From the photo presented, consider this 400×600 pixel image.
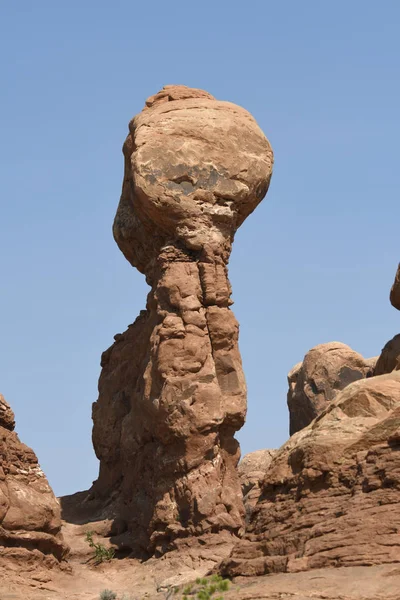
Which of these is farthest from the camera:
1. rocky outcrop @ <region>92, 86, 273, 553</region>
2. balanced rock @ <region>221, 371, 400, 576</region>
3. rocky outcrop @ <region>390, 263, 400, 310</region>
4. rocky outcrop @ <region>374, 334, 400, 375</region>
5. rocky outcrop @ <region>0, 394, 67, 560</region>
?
rocky outcrop @ <region>92, 86, 273, 553</region>

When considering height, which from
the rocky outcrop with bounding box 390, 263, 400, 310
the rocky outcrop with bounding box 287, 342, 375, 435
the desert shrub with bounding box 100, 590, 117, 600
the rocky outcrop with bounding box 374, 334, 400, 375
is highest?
the rocky outcrop with bounding box 287, 342, 375, 435

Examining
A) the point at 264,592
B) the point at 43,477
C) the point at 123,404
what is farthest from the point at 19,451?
the point at 264,592

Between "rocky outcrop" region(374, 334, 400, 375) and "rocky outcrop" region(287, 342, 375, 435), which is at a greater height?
"rocky outcrop" region(287, 342, 375, 435)

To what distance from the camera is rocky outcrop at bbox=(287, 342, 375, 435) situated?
4350 centimetres

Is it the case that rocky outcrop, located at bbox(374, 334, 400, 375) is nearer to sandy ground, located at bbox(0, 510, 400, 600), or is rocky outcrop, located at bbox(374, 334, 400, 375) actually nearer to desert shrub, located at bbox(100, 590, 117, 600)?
sandy ground, located at bbox(0, 510, 400, 600)

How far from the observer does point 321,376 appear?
4419cm

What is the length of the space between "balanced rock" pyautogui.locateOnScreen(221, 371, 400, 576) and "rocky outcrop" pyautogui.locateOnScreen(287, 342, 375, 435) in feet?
73.2

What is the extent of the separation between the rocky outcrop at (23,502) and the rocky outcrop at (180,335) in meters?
3.29

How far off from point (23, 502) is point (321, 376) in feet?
59.6

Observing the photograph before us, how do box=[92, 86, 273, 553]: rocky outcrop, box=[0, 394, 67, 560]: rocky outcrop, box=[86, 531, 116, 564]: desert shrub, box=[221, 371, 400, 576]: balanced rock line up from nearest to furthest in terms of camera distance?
box=[221, 371, 400, 576]: balanced rock → box=[0, 394, 67, 560]: rocky outcrop → box=[92, 86, 273, 553]: rocky outcrop → box=[86, 531, 116, 564]: desert shrub

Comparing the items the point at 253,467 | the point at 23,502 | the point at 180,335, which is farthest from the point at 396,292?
the point at 253,467

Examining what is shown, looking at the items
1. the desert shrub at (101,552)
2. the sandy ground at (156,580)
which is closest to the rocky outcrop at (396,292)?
the sandy ground at (156,580)

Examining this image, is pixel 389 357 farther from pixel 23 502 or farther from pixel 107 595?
pixel 23 502

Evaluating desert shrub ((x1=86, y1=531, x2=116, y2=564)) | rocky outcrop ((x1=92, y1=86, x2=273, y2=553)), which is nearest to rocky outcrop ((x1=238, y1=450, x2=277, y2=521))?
rocky outcrop ((x1=92, y1=86, x2=273, y2=553))
